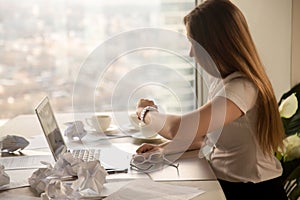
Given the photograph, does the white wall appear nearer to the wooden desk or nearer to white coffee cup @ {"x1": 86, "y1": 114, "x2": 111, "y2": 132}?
white coffee cup @ {"x1": 86, "y1": 114, "x2": 111, "y2": 132}

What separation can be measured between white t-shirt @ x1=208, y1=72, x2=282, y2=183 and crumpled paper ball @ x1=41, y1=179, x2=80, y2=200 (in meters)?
0.77

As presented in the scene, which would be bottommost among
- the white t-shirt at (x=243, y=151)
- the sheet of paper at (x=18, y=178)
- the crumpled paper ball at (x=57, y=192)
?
the white t-shirt at (x=243, y=151)

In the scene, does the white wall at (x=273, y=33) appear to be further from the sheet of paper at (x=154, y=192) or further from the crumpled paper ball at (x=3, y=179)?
the crumpled paper ball at (x=3, y=179)

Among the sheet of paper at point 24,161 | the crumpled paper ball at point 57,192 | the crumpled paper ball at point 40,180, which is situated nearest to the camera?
the crumpled paper ball at point 57,192

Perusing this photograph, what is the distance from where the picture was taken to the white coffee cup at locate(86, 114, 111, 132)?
238 centimetres

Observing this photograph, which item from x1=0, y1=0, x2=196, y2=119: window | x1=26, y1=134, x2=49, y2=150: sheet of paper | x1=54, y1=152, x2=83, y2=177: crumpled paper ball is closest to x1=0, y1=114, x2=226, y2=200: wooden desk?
x1=54, y1=152, x2=83, y2=177: crumpled paper ball

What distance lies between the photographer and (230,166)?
6.82 ft

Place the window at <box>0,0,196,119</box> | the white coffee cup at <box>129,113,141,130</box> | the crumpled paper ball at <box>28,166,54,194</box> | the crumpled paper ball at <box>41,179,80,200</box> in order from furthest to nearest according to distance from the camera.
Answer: the window at <box>0,0,196,119</box>, the white coffee cup at <box>129,113,141,130</box>, the crumpled paper ball at <box>28,166,54,194</box>, the crumpled paper ball at <box>41,179,80,200</box>

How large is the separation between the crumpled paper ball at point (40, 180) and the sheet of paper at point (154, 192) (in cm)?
20

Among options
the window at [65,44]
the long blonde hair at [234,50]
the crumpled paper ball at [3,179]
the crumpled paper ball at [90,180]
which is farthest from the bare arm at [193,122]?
the window at [65,44]

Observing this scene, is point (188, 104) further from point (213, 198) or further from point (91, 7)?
point (213, 198)

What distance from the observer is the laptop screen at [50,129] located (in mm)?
1847

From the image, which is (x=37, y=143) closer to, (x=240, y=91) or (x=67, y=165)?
(x=67, y=165)

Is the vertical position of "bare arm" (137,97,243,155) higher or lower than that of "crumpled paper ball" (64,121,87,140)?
higher
